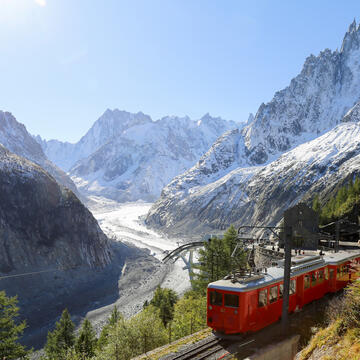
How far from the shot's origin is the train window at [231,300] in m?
17.4

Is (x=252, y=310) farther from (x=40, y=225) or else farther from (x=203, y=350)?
(x=40, y=225)

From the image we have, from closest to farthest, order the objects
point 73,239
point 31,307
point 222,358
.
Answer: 1. point 222,358
2. point 31,307
3. point 73,239

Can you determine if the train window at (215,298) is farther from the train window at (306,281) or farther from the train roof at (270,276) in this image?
the train window at (306,281)

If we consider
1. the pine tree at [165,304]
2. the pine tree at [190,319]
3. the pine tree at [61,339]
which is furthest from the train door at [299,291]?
the pine tree at [61,339]

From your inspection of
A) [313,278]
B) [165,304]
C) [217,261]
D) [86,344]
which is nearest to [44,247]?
[165,304]

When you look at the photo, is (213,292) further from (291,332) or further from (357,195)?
(357,195)

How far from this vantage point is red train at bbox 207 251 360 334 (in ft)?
57.2

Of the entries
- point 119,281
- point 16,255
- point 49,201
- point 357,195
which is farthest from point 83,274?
point 357,195

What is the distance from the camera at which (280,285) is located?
19516mm

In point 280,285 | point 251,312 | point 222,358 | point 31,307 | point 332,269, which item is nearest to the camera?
point 222,358

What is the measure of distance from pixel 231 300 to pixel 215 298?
1.18 meters

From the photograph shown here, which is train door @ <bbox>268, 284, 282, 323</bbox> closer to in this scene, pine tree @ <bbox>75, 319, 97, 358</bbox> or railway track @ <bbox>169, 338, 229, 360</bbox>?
→ railway track @ <bbox>169, 338, 229, 360</bbox>

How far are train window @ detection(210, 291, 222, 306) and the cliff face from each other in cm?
7267

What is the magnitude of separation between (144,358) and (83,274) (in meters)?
72.7
